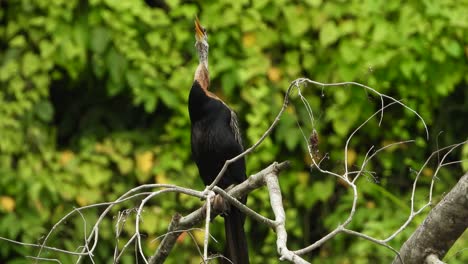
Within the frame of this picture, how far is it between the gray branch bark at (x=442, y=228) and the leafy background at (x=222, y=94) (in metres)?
2.11

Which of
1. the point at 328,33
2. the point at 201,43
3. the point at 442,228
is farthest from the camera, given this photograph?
the point at 328,33

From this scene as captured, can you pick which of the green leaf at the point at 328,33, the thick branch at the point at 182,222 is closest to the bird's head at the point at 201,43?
the green leaf at the point at 328,33

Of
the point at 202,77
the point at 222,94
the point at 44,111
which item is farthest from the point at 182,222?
the point at 44,111

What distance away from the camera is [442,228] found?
7.86 feet

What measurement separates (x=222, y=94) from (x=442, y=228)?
246cm

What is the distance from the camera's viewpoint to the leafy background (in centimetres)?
462

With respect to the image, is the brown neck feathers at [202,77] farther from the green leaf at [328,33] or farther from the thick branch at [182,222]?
the thick branch at [182,222]

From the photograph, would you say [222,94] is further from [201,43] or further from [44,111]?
[44,111]

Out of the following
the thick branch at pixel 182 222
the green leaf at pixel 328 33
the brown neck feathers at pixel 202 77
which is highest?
the green leaf at pixel 328 33

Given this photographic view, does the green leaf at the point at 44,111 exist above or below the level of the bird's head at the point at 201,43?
below

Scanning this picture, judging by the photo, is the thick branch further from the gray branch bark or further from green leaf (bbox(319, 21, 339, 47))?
green leaf (bbox(319, 21, 339, 47))

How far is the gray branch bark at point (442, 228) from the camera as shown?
2348 mm

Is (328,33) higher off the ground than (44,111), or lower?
higher

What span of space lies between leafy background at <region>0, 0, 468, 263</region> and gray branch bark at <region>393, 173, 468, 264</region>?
83.2 inches
